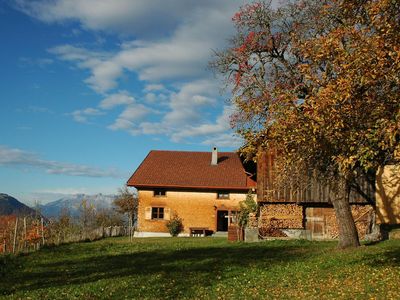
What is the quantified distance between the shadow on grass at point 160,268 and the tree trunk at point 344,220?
1.81m

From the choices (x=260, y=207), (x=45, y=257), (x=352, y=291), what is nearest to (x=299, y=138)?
(x=352, y=291)

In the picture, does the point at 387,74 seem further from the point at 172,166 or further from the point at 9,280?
the point at 172,166

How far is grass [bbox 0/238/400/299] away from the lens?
12008 mm

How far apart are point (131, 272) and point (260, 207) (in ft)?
62.5

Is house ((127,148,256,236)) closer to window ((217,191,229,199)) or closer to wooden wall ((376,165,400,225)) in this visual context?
window ((217,191,229,199))

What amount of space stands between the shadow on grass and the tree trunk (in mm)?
1812

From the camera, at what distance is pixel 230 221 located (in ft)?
132

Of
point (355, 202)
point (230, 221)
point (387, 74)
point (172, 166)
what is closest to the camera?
point (387, 74)

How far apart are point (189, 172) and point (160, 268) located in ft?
85.7

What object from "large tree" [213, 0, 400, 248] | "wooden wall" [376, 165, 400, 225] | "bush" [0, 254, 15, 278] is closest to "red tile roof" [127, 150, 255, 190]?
"wooden wall" [376, 165, 400, 225]

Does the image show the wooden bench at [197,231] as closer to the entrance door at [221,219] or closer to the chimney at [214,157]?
the entrance door at [221,219]

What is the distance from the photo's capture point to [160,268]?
17.2 m

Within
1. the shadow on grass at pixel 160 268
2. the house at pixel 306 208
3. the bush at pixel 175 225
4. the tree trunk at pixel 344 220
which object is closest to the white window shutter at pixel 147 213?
the bush at pixel 175 225

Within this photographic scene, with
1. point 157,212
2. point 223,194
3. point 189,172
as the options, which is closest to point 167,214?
point 157,212
